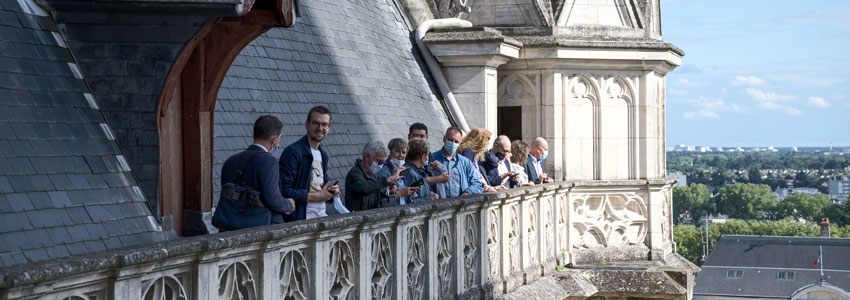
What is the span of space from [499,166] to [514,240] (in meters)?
0.68

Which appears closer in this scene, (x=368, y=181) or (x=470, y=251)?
(x=368, y=181)

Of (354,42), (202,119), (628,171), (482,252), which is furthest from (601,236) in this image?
(202,119)

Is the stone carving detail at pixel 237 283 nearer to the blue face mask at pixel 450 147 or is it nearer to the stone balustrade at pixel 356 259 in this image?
the stone balustrade at pixel 356 259

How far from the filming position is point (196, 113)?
26.1 feet

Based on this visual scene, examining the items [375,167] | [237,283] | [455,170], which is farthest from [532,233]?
[237,283]

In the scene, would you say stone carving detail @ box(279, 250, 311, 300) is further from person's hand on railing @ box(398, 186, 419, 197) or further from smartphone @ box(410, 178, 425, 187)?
smartphone @ box(410, 178, 425, 187)

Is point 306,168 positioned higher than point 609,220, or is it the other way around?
point 306,168

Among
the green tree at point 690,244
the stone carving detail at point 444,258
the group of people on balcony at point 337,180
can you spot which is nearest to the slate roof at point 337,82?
the group of people on balcony at point 337,180

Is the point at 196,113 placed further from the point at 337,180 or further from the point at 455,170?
the point at 455,170

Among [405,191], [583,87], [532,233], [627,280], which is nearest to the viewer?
[405,191]

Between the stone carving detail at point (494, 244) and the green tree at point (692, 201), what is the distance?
168115mm

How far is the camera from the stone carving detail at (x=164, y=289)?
496 centimetres

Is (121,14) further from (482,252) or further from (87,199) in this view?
(482,252)

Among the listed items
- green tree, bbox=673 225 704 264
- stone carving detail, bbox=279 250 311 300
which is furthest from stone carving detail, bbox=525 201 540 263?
green tree, bbox=673 225 704 264
